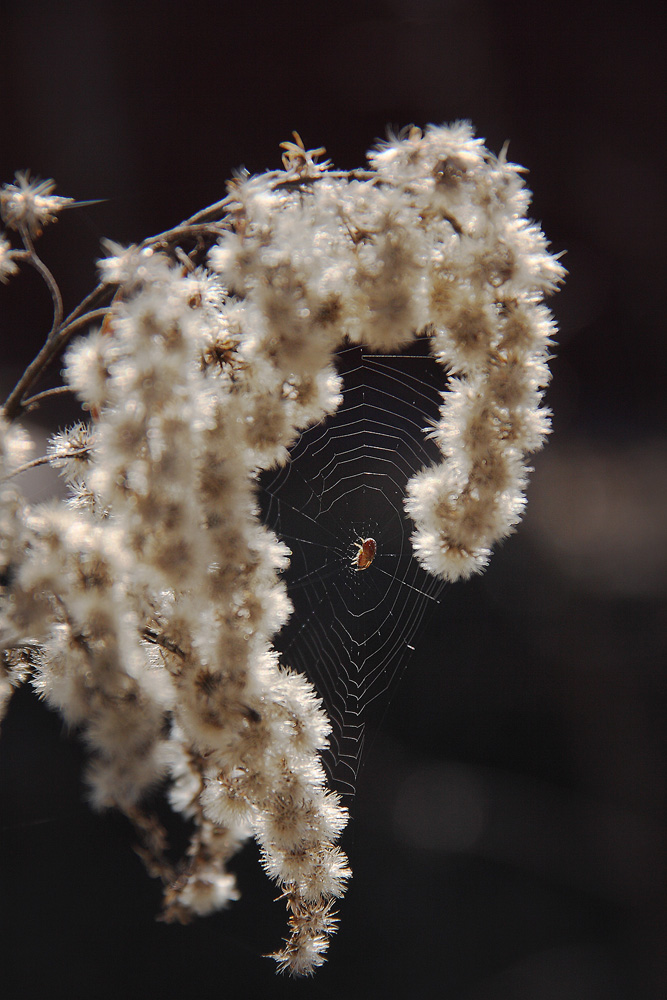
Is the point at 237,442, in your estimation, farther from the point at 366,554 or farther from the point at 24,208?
the point at 366,554

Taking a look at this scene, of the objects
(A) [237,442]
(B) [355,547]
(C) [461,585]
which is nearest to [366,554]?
(B) [355,547]

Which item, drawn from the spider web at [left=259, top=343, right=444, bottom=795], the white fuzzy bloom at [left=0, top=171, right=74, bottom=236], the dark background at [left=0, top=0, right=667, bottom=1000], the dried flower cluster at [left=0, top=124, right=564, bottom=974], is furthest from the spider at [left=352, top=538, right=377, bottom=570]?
the white fuzzy bloom at [left=0, top=171, right=74, bottom=236]

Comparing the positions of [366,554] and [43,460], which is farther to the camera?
[366,554]

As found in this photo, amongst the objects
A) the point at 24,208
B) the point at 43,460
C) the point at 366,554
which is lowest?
the point at 43,460

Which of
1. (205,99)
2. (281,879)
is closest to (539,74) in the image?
(205,99)

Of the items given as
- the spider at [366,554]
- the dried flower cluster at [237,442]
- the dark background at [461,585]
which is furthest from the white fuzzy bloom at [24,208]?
the spider at [366,554]

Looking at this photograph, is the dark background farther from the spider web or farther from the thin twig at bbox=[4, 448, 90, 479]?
the thin twig at bbox=[4, 448, 90, 479]

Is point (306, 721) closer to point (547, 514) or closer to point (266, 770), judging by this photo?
point (266, 770)
